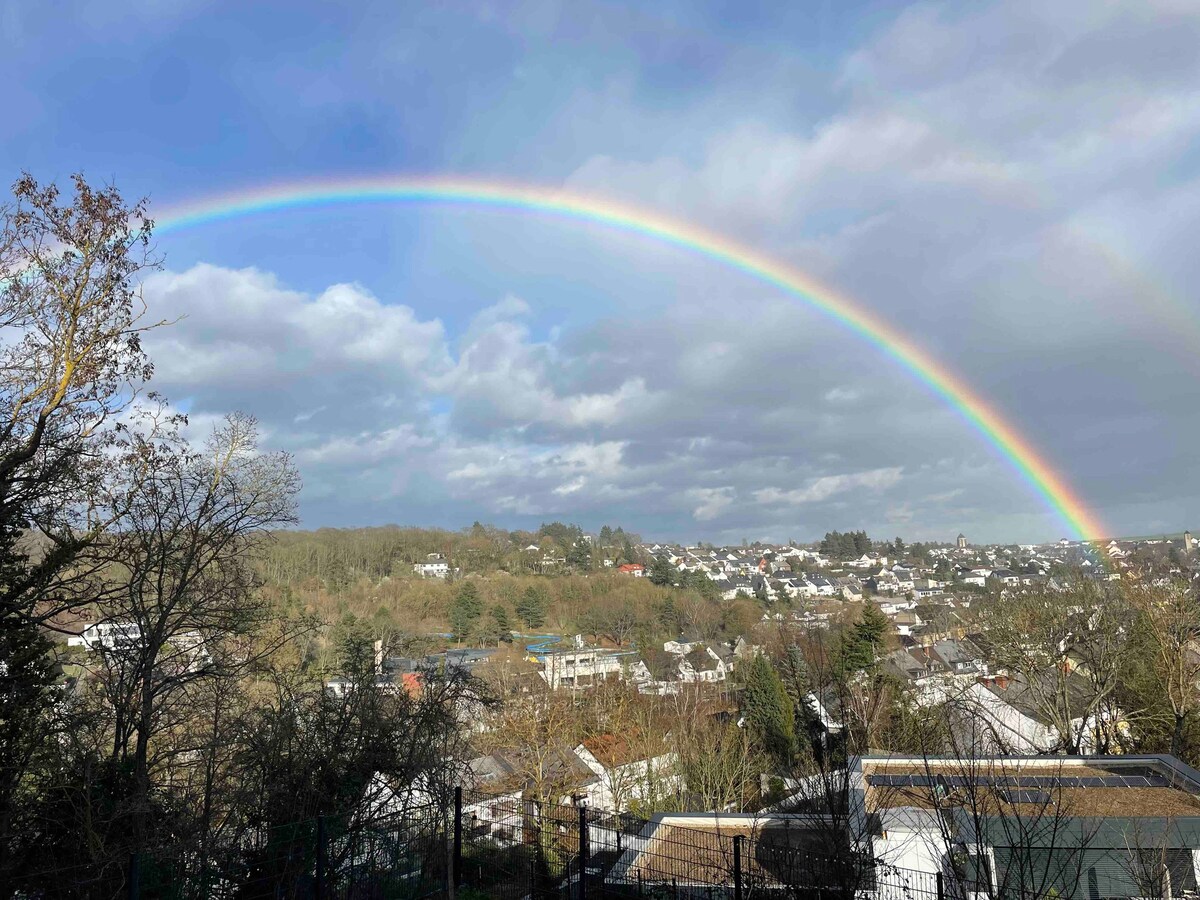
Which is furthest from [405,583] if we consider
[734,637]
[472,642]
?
[734,637]

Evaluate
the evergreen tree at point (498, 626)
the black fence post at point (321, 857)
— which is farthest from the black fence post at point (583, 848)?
the evergreen tree at point (498, 626)

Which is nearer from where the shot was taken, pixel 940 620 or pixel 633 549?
pixel 940 620

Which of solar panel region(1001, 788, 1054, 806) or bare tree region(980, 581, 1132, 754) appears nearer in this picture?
solar panel region(1001, 788, 1054, 806)

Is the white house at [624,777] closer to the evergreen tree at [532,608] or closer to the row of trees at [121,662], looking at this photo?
the row of trees at [121,662]

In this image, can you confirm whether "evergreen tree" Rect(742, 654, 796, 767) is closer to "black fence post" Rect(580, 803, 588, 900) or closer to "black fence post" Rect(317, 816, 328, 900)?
"black fence post" Rect(580, 803, 588, 900)

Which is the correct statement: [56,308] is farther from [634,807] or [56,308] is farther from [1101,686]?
[1101,686]

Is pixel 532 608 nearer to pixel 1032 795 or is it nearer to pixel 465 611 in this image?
pixel 465 611

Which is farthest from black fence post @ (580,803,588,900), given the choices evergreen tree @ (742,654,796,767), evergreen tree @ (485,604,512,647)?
evergreen tree @ (485,604,512,647)
